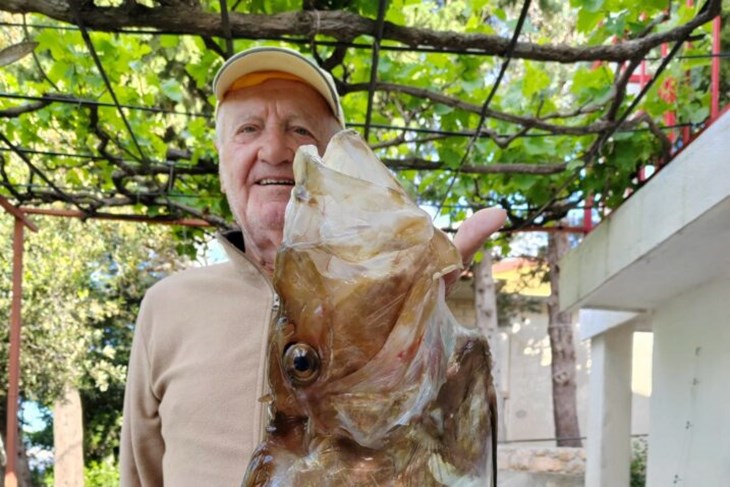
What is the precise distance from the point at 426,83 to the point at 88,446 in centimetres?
1769

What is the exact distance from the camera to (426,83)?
493cm

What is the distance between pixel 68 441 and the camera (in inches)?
675

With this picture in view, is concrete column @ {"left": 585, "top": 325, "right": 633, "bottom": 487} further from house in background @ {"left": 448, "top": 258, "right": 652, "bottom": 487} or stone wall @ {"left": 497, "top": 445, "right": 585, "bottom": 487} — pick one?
house in background @ {"left": 448, "top": 258, "right": 652, "bottom": 487}

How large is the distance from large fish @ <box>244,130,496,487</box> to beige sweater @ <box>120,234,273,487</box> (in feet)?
2.57

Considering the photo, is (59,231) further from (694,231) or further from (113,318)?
(694,231)

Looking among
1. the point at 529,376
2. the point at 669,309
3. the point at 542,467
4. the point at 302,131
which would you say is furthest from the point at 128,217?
the point at 529,376

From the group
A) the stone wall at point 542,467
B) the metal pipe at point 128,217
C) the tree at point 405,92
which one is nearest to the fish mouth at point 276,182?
the tree at point 405,92

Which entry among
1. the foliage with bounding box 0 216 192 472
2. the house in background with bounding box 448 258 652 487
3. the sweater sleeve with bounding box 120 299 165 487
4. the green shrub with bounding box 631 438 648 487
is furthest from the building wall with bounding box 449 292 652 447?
the sweater sleeve with bounding box 120 299 165 487

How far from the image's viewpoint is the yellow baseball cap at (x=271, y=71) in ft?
6.94

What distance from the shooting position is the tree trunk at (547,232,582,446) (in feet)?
54.3

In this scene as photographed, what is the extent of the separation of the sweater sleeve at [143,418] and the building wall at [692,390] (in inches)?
131

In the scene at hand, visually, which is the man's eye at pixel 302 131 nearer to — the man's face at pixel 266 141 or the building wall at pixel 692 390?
the man's face at pixel 266 141

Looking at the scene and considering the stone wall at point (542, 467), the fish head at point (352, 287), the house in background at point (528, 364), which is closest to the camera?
the fish head at point (352, 287)

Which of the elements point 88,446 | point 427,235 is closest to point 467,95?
point 427,235
